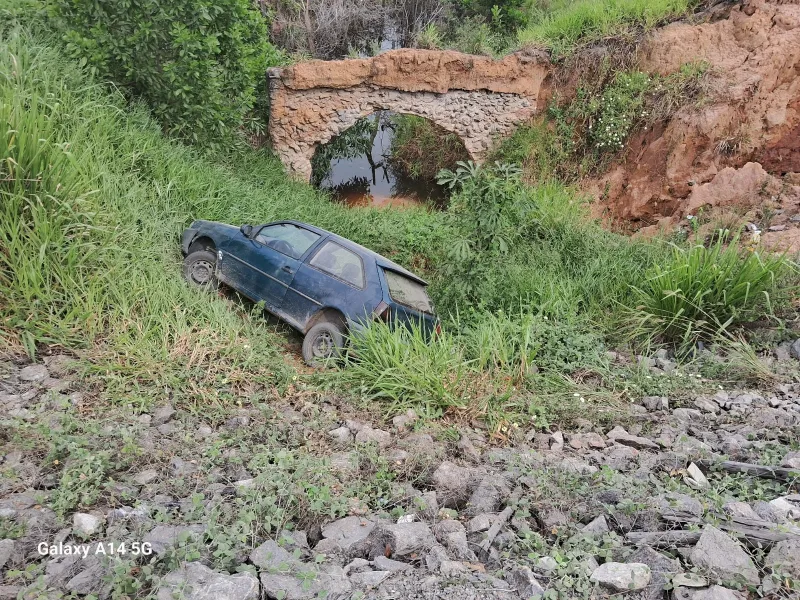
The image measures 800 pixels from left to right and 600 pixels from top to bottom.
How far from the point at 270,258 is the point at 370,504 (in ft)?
11.5

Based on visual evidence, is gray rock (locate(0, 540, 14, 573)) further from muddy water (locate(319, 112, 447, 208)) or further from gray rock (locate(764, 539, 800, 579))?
muddy water (locate(319, 112, 447, 208))

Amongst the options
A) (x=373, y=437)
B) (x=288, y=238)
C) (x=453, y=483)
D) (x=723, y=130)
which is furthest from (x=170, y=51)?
(x=723, y=130)

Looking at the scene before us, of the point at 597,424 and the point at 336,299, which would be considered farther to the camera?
the point at 336,299

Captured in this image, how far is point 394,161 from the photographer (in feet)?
53.2

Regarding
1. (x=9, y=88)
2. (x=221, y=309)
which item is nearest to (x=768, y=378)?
(x=221, y=309)

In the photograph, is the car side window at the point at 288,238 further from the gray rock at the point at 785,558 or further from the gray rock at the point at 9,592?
the gray rock at the point at 785,558

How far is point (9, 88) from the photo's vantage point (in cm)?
564

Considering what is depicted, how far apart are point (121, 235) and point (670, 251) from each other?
6.64m

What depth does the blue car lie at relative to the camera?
5637 mm

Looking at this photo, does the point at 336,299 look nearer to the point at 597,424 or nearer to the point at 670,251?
the point at 597,424

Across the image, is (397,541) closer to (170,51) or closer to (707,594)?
(707,594)

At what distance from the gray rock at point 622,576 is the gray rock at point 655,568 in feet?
0.09

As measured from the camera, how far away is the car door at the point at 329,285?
5629mm

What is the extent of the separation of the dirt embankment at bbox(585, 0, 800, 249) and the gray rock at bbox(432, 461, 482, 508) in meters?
7.43
